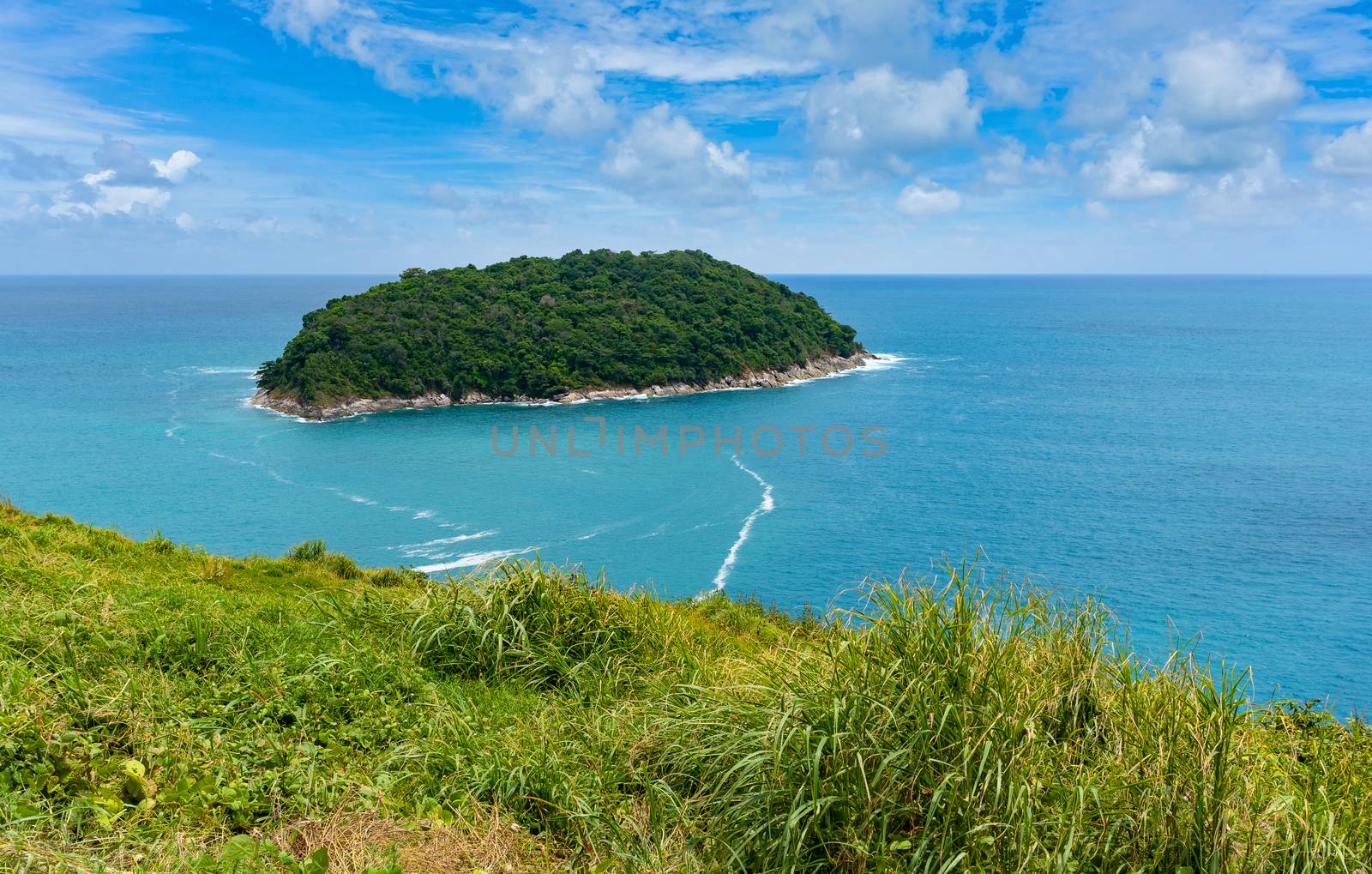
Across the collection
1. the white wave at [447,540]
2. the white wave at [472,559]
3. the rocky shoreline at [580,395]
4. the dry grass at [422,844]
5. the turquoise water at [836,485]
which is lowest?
the white wave at [472,559]

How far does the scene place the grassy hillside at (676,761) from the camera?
4.75 metres

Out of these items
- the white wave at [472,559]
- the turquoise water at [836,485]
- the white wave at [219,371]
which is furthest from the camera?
the white wave at [219,371]

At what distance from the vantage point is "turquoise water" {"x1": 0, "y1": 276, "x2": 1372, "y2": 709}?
117 feet

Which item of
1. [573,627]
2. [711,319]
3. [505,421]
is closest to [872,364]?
[711,319]

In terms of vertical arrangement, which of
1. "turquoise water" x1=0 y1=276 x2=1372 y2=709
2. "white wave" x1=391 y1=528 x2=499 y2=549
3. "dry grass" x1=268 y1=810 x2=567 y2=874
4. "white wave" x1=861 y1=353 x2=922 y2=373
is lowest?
"white wave" x1=391 y1=528 x2=499 y2=549

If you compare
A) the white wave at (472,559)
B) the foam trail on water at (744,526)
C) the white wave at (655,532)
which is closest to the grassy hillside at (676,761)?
the foam trail on water at (744,526)

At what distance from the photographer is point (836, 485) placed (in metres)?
50.3

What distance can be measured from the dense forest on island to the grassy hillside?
216ft

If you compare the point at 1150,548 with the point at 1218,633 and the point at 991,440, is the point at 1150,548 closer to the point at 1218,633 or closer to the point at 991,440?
the point at 1218,633

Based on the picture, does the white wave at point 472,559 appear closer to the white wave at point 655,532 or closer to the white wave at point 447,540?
the white wave at point 447,540

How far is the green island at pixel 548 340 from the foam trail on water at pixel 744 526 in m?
26.9
